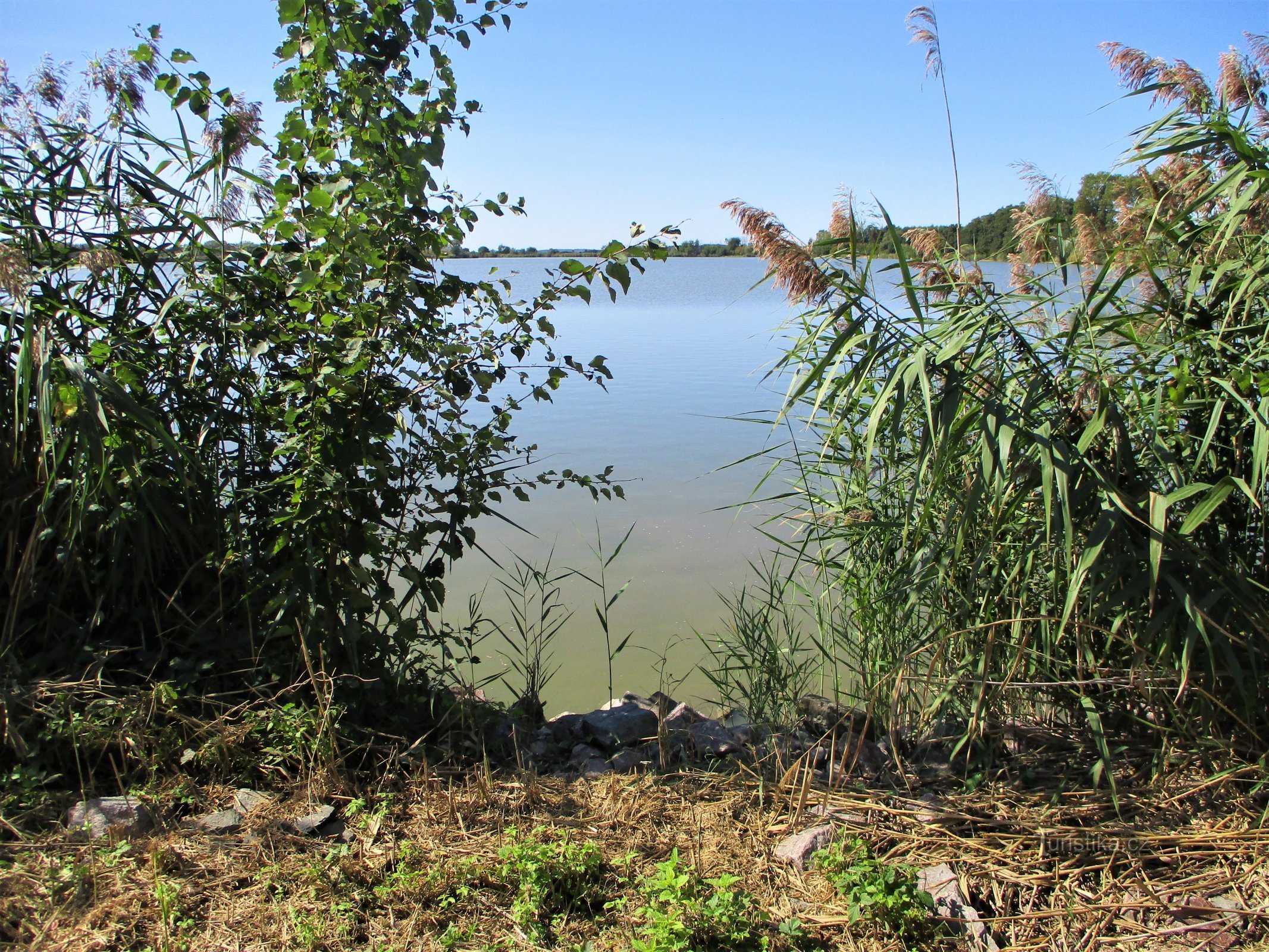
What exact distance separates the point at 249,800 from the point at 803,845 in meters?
1.56

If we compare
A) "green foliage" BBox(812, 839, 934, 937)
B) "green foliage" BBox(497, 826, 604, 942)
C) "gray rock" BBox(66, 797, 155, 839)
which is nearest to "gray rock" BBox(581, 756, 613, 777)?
"green foliage" BBox(497, 826, 604, 942)

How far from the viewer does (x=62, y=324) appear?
2775 millimetres

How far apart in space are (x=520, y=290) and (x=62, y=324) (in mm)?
17162

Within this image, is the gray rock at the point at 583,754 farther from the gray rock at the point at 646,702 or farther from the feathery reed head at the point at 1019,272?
the feathery reed head at the point at 1019,272

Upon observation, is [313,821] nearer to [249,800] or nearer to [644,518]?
[249,800]

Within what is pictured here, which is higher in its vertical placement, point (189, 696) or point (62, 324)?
point (62, 324)

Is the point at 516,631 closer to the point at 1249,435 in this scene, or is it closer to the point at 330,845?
the point at 330,845

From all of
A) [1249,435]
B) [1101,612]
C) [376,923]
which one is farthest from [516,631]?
[1249,435]

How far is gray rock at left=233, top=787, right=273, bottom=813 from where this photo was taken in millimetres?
2529

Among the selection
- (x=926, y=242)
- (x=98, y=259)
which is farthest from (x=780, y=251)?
(x=98, y=259)

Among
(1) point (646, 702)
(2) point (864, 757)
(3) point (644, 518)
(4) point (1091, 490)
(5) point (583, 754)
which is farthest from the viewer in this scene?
(3) point (644, 518)

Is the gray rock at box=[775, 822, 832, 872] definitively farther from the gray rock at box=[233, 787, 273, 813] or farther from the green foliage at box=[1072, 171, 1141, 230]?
the green foliage at box=[1072, 171, 1141, 230]

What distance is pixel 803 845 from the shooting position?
236 cm

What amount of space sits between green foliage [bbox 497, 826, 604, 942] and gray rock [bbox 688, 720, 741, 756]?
783 mm
